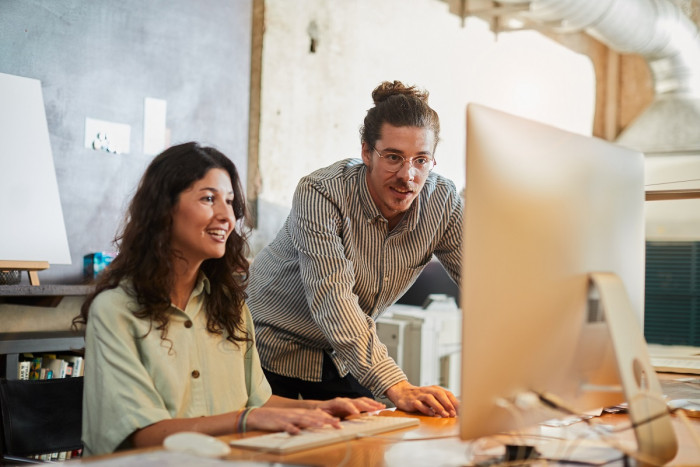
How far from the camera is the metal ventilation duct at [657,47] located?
5.05 metres

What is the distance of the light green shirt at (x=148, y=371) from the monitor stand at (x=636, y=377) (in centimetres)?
Result: 68

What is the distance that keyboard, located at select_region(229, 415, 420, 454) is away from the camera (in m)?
1.24

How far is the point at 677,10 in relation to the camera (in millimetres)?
6070

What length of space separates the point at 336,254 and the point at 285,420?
0.59 meters

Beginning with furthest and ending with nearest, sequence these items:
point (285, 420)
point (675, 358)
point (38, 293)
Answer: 1. point (38, 293)
2. point (675, 358)
3. point (285, 420)

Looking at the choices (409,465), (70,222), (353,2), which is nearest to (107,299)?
(409,465)

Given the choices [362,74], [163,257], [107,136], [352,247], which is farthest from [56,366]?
[362,74]

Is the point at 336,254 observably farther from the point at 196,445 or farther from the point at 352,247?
the point at 196,445

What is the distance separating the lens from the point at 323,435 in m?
1.32

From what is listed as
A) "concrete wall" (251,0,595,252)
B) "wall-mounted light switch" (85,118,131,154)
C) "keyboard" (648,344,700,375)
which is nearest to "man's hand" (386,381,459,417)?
"keyboard" (648,344,700,375)

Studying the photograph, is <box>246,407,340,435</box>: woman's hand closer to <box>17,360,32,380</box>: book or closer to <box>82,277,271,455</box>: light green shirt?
Answer: <box>82,277,271,455</box>: light green shirt

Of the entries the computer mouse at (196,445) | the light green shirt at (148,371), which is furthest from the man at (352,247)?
the computer mouse at (196,445)

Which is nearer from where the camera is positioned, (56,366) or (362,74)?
(56,366)

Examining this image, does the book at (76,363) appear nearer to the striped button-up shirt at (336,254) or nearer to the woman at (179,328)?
the striped button-up shirt at (336,254)
